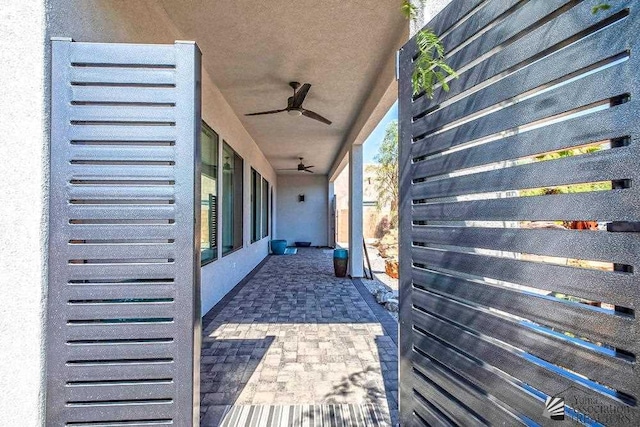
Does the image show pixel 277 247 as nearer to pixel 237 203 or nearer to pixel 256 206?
pixel 256 206

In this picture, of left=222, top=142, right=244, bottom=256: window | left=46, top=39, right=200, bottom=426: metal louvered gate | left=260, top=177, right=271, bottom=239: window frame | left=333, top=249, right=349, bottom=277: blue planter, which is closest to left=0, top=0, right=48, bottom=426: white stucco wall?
left=46, top=39, right=200, bottom=426: metal louvered gate

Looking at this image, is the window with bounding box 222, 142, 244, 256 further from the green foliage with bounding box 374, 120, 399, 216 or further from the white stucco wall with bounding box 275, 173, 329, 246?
the green foliage with bounding box 374, 120, 399, 216

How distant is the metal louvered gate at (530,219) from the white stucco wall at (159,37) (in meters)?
1.68

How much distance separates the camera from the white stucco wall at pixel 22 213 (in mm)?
1223

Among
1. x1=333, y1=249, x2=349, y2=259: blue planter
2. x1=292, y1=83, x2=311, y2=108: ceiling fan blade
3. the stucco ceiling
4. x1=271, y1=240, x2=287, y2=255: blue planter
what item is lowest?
x1=271, y1=240, x2=287, y2=255: blue planter

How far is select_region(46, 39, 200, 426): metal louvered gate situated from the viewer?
1.30 m

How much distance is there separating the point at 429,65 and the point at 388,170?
1161cm

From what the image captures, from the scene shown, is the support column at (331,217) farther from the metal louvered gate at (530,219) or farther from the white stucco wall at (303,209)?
the metal louvered gate at (530,219)

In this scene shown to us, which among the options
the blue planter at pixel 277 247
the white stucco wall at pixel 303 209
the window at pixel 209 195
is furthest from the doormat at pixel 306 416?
the white stucco wall at pixel 303 209

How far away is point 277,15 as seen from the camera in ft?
8.96

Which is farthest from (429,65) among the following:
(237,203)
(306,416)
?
(237,203)

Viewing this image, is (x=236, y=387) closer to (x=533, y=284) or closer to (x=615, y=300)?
(x=533, y=284)

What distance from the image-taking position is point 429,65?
128 centimetres

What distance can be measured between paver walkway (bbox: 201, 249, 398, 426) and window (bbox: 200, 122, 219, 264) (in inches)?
34.1
